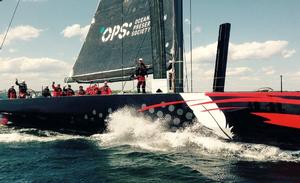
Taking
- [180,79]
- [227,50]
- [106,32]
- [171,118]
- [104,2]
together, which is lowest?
[171,118]

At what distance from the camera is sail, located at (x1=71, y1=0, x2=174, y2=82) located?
1348 centimetres

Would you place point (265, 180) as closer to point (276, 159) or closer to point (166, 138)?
point (276, 159)

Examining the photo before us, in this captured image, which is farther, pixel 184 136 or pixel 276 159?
pixel 184 136

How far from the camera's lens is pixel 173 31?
1201cm

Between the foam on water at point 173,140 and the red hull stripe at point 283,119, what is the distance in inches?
27.5

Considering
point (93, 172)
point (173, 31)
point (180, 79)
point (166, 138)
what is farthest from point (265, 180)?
point (173, 31)

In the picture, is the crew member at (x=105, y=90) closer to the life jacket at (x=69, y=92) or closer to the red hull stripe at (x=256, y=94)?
the life jacket at (x=69, y=92)

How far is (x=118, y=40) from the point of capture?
48.4ft

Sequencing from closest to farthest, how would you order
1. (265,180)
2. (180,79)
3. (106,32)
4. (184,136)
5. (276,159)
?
(265,180) < (276,159) < (184,136) < (180,79) < (106,32)

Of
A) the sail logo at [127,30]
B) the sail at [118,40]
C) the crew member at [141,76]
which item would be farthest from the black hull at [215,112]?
the sail logo at [127,30]

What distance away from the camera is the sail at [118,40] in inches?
531

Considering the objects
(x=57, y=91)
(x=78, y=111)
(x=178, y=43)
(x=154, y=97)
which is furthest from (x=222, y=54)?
(x=57, y=91)

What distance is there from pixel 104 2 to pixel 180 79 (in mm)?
6027

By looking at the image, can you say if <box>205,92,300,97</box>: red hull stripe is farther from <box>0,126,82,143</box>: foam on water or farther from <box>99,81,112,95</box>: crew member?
<box>0,126,82,143</box>: foam on water
